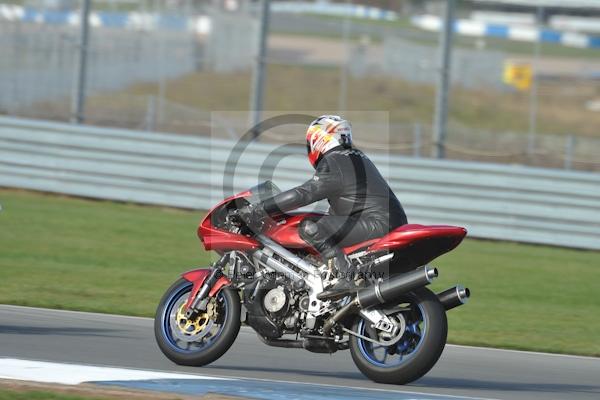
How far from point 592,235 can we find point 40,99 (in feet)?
44.2

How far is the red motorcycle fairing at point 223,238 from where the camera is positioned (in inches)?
290

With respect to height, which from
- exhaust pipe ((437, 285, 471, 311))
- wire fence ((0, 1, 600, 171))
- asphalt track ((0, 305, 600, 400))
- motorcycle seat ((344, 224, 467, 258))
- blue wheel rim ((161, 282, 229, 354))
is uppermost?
wire fence ((0, 1, 600, 171))

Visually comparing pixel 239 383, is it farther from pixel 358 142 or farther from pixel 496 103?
pixel 496 103

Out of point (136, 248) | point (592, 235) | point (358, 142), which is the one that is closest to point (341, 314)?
point (136, 248)

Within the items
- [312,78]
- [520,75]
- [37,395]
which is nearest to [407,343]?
[37,395]

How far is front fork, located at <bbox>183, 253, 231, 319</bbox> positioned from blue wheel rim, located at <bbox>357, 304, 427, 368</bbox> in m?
1.05

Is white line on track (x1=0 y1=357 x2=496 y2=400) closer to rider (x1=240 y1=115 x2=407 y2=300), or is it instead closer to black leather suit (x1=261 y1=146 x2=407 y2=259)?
rider (x1=240 y1=115 x2=407 y2=300)

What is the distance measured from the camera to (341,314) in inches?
276

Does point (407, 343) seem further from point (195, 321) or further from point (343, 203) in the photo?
point (195, 321)

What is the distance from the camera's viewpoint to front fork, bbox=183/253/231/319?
7.39 meters

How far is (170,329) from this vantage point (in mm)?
7504

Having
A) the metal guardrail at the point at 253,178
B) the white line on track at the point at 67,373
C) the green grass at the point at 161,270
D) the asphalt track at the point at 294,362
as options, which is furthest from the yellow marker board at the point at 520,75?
the white line on track at the point at 67,373

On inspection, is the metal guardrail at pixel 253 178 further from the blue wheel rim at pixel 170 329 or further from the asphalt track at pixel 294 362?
the blue wheel rim at pixel 170 329

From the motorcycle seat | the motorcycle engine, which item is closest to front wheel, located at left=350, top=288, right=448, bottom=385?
the motorcycle seat
